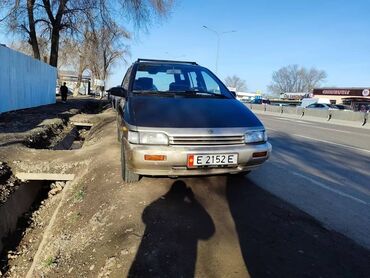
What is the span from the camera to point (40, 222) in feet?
20.9

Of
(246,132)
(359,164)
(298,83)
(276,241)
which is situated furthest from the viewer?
(298,83)

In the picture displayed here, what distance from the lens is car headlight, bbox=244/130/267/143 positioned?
486 cm

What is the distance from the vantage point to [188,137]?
4.59 m

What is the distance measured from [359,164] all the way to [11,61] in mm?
13237

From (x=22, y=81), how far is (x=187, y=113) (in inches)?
560

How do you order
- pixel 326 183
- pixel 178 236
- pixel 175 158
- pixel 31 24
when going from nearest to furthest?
pixel 178 236, pixel 175 158, pixel 326 183, pixel 31 24

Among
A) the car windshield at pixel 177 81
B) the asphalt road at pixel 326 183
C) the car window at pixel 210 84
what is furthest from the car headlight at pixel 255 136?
the car window at pixel 210 84

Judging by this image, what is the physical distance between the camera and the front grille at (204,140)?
15.0 ft

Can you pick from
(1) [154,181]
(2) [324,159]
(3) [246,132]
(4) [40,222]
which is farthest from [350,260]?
(2) [324,159]

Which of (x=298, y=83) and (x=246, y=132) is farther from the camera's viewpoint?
(x=298, y=83)

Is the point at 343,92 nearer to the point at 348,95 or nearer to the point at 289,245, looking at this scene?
the point at 348,95

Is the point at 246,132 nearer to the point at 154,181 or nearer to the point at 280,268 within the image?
the point at 154,181

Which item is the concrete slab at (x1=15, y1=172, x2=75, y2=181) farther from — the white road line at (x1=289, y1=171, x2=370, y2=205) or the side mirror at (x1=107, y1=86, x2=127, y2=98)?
the white road line at (x1=289, y1=171, x2=370, y2=205)

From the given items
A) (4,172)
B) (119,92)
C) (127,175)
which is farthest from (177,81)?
(4,172)
